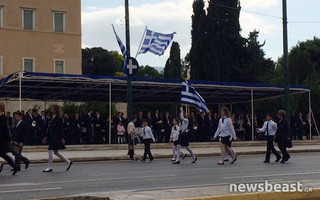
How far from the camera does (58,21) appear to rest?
5394 centimetres

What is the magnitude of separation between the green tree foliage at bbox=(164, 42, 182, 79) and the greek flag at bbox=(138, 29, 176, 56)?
5403 cm

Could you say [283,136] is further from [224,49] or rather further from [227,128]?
[224,49]

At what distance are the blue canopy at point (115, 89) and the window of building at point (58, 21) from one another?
622 inches

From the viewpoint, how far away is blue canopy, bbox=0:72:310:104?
29828mm

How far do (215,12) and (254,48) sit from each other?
5672mm

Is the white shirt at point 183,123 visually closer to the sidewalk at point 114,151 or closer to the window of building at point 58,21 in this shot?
the sidewalk at point 114,151

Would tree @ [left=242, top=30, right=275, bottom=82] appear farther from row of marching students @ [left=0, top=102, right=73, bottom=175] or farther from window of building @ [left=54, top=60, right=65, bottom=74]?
row of marching students @ [left=0, top=102, right=73, bottom=175]

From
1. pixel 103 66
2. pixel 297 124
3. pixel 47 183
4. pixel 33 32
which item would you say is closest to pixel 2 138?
pixel 47 183

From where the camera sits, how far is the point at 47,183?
1464 cm

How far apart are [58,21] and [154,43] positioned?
2689cm

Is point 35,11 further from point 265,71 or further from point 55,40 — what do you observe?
point 265,71

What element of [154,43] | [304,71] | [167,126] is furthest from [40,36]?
[304,71]

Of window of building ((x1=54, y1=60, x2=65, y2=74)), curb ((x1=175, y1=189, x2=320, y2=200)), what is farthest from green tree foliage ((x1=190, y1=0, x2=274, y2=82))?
curb ((x1=175, y1=189, x2=320, y2=200))

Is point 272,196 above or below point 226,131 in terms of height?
below
